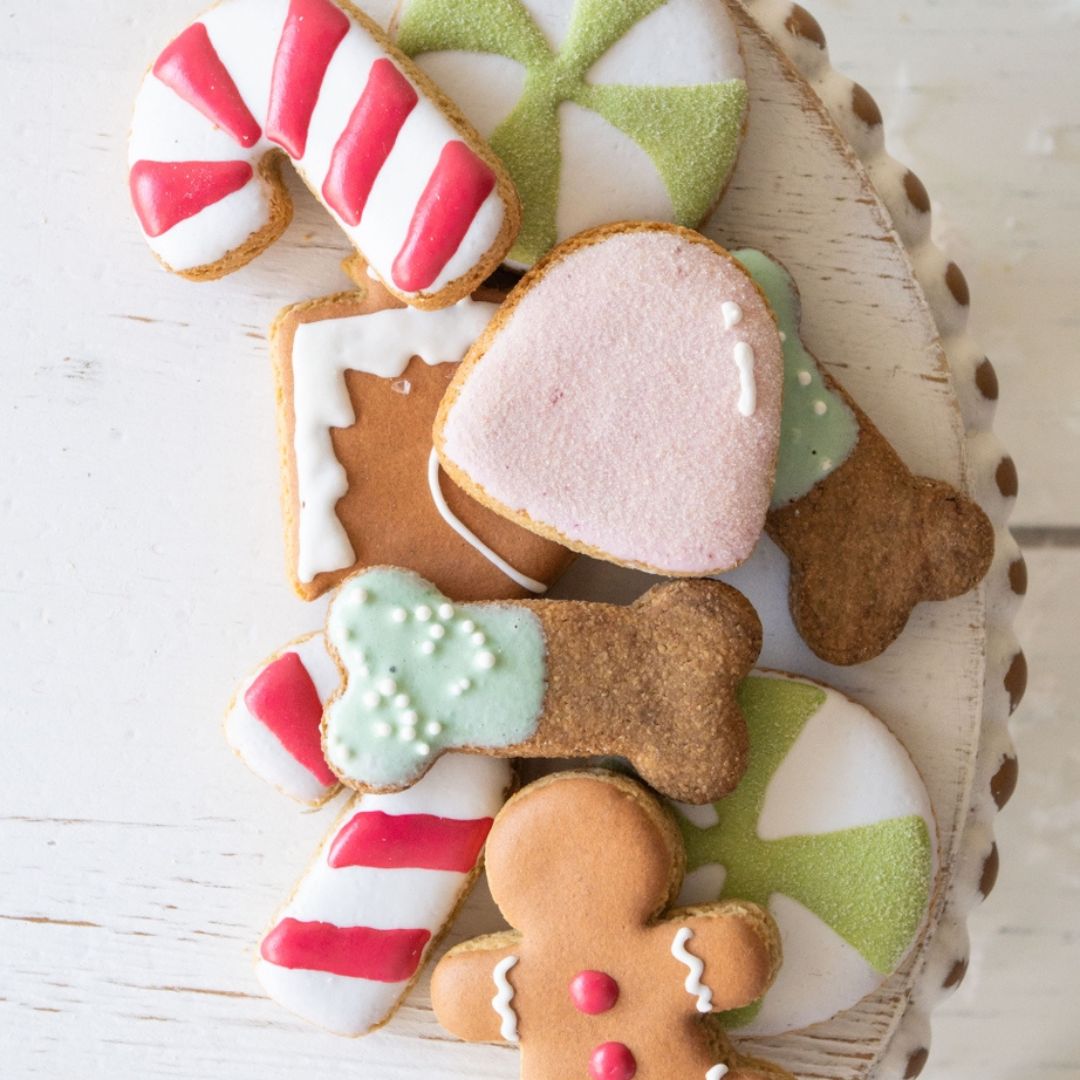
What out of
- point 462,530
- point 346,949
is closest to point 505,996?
point 346,949

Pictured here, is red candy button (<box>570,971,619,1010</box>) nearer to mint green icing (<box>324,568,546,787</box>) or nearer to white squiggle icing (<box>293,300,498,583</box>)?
mint green icing (<box>324,568,546,787</box>)

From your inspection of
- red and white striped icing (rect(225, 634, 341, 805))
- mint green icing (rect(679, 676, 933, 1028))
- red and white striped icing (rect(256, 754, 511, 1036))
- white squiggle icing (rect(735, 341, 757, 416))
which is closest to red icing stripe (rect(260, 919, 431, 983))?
red and white striped icing (rect(256, 754, 511, 1036))

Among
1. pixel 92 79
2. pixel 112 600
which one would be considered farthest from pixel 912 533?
pixel 92 79

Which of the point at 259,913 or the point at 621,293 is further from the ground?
the point at 621,293

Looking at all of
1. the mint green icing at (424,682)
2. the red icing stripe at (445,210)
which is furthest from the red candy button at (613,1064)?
the red icing stripe at (445,210)

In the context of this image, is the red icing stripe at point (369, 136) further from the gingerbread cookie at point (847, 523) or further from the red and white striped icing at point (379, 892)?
the red and white striped icing at point (379, 892)

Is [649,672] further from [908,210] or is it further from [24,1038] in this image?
[24,1038]

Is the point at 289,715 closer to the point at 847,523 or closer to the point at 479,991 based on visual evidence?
the point at 479,991
